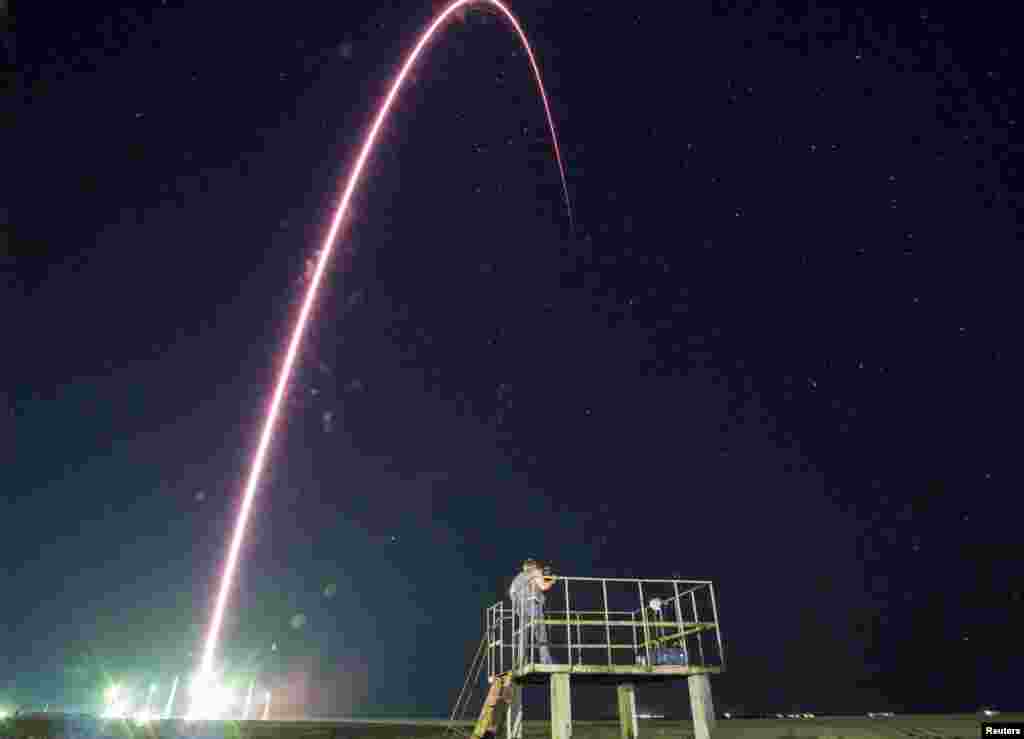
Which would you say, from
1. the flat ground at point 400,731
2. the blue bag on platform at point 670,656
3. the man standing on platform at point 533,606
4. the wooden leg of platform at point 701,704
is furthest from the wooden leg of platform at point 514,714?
the wooden leg of platform at point 701,704

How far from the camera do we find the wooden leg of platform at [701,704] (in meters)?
15.9

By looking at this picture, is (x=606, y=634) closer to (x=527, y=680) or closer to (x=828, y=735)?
(x=527, y=680)

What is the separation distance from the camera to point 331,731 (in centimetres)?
2638

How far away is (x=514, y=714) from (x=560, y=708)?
11.3 ft

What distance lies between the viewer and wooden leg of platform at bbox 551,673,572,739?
589 inches

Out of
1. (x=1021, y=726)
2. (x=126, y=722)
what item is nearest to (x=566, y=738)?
(x=1021, y=726)

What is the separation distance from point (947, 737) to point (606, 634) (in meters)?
14.0

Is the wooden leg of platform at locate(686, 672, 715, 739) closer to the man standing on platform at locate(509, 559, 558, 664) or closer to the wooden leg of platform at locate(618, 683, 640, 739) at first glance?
the wooden leg of platform at locate(618, 683, 640, 739)

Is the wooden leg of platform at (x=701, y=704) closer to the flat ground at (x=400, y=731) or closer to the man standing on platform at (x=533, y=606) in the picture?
the man standing on platform at (x=533, y=606)

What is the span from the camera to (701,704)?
52.9ft

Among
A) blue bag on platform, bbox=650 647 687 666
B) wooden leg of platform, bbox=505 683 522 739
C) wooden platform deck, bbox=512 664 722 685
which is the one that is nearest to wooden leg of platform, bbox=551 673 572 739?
wooden platform deck, bbox=512 664 722 685

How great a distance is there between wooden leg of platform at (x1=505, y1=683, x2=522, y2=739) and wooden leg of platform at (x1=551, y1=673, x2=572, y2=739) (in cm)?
128

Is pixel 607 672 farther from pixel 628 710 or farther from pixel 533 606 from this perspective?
pixel 628 710

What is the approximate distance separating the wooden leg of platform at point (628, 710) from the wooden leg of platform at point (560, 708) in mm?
3954
